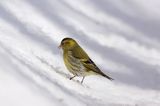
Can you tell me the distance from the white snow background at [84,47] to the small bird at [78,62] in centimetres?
14

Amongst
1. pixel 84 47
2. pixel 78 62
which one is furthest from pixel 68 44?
pixel 84 47

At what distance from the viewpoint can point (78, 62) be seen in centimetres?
705

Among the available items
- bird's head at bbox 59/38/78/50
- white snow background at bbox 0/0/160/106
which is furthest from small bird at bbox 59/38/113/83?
white snow background at bbox 0/0/160/106

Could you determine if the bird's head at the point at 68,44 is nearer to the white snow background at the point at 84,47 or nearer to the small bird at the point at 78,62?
the small bird at the point at 78,62

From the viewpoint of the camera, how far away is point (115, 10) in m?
9.75

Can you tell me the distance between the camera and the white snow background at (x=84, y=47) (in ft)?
18.4

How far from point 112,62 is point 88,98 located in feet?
6.43

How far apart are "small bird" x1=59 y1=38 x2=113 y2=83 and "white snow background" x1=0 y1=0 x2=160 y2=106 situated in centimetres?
14

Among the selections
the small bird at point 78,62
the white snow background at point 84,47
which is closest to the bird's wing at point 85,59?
the small bird at point 78,62

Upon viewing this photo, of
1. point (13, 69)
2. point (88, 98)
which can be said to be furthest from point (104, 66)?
point (13, 69)

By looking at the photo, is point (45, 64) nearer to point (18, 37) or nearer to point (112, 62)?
point (18, 37)

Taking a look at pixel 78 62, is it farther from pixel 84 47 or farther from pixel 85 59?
pixel 84 47

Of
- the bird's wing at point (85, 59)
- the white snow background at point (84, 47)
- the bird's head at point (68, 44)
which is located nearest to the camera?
the white snow background at point (84, 47)

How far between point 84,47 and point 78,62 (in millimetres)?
1400
